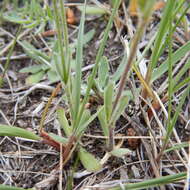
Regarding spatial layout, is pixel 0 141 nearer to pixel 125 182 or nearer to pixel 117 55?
pixel 125 182

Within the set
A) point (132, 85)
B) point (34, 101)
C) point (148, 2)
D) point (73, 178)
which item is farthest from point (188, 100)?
point (148, 2)

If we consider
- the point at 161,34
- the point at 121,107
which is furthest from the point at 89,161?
the point at 161,34

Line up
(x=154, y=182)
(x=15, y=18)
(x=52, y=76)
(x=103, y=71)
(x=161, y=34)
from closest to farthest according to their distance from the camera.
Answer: (x=154, y=182), (x=161, y=34), (x=103, y=71), (x=52, y=76), (x=15, y=18)

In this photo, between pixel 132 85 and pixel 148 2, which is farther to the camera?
pixel 132 85

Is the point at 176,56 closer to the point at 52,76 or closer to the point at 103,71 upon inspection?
the point at 103,71

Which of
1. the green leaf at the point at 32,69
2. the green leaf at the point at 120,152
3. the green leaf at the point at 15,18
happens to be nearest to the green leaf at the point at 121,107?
the green leaf at the point at 120,152

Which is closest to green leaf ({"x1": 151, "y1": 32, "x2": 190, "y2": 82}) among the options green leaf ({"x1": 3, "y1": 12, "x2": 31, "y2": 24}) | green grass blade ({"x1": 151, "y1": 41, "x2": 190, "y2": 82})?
green grass blade ({"x1": 151, "y1": 41, "x2": 190, "y2": 82})

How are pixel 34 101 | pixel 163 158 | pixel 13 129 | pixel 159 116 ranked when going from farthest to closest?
pixel 34 101 → pixel 159 116 → pixel 163 158 → pixel 13 129
